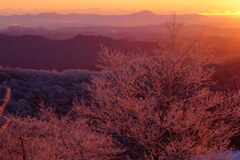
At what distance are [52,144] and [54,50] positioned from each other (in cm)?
5955

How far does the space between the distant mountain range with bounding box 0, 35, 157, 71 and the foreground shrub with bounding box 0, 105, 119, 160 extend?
4468cm

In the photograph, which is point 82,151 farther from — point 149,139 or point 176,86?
point 176,86

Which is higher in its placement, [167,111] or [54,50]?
[167,111]

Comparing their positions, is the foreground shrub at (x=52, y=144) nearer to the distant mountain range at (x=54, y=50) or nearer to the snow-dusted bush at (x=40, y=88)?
the snow-dusted bush at (x=40, y=88)

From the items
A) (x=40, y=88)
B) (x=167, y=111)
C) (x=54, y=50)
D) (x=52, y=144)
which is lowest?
(x=54, y=50)

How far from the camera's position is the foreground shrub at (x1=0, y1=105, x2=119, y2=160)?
8.84m

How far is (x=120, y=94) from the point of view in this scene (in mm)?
8758

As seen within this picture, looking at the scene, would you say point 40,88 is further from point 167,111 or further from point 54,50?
point 54,50

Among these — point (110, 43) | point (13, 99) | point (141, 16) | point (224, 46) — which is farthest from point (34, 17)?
point (13, 99)

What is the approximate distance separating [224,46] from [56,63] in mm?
36641

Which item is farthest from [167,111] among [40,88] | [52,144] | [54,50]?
[54,50]

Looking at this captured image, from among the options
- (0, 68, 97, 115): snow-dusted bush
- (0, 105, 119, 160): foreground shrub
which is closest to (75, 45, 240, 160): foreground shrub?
(0, 105, 119, 160): foreground shrub

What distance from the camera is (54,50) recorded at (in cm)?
6731

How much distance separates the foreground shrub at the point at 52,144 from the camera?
29.0 feet
